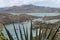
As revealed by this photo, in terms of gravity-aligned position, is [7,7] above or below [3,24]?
above

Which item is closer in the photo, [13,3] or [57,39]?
[57,39]

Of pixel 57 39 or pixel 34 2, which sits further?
pixel 34 2

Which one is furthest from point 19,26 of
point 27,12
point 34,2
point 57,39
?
point 57,39

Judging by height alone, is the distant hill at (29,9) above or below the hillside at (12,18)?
above

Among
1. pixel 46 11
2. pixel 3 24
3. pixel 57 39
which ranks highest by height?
pixel 46 11

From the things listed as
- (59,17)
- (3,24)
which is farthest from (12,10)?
(59,17)

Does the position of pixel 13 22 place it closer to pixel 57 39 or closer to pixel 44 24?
pixel 44 24

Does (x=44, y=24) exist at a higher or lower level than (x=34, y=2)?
lower

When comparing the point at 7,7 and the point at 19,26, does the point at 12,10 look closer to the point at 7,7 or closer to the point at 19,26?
the point at 7,7

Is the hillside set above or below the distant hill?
below
